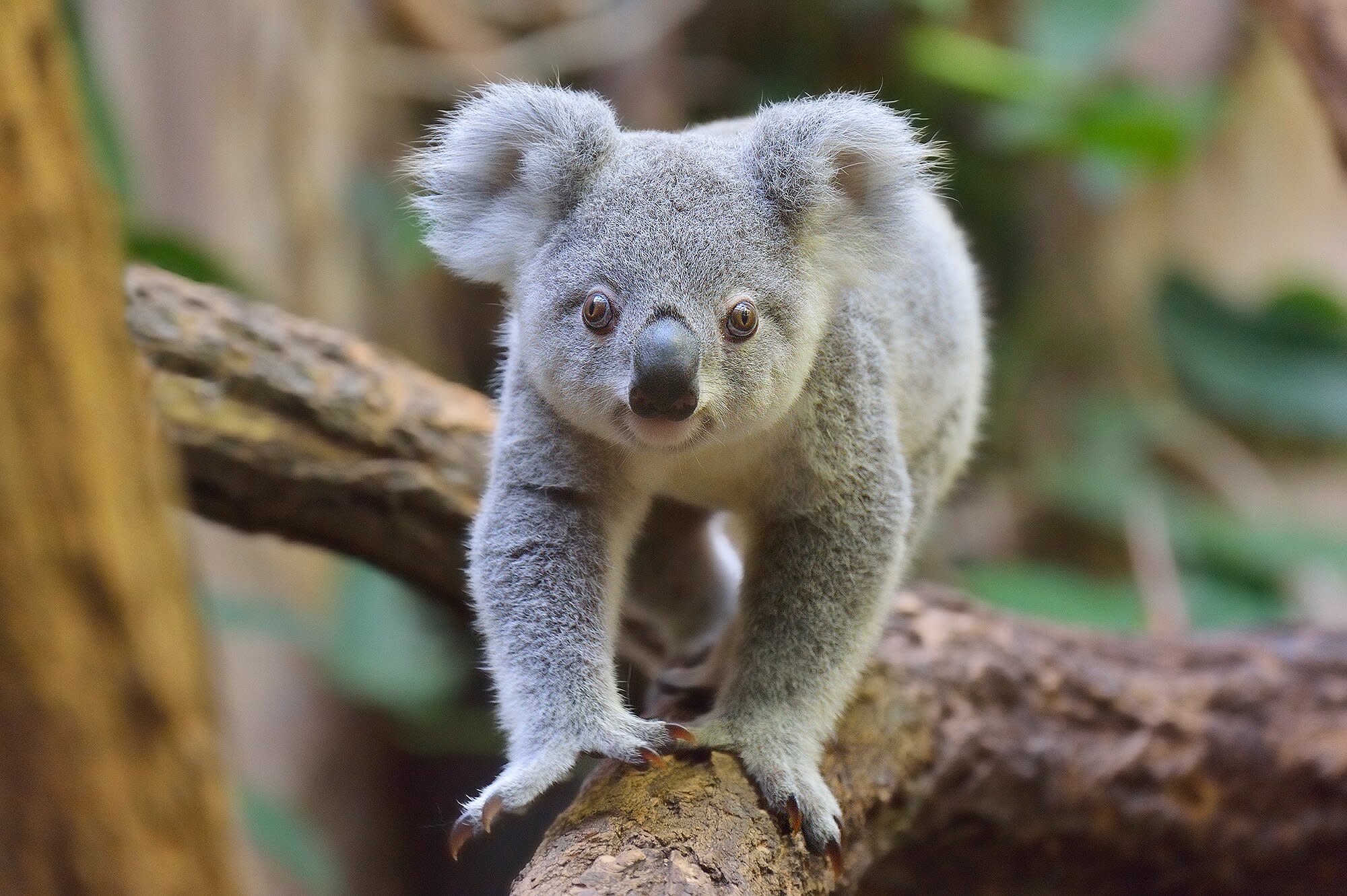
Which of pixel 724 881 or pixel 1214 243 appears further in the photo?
pixel 1214 243

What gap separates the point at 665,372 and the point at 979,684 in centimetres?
145

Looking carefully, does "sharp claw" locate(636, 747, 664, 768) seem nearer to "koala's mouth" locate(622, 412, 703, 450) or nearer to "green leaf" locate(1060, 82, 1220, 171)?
"koala's mouth" locate(622, 412, 703, 450)

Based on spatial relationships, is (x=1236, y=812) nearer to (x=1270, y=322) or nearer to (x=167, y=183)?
(x=1270, y=322)

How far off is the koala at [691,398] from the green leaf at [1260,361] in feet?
13.6

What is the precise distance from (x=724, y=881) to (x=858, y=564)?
709 mm

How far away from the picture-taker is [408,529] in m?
3.10

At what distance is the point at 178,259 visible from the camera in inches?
144

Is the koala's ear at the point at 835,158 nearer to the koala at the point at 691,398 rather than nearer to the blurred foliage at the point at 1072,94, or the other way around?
the koala at the point at 691,398

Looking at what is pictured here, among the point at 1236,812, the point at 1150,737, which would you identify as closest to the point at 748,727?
the point at 1150,737

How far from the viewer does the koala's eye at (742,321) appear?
2068 millimetres

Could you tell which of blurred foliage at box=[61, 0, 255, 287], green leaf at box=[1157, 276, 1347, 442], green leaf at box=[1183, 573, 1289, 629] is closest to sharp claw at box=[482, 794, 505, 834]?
blurred foliage at box=[61, 0, 255, 287]

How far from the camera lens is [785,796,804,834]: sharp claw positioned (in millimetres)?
2088

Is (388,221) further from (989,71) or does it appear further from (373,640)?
(989,71)

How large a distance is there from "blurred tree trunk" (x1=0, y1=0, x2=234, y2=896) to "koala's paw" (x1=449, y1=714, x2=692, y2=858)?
59 centimetres
